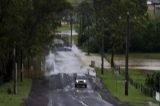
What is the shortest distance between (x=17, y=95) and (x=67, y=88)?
13259 millimetres

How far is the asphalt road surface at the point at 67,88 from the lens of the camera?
48156mm

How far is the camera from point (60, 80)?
75562 mm

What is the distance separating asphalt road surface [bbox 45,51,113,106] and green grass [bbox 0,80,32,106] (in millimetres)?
2551

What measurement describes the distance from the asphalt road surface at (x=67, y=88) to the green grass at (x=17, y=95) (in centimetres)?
255

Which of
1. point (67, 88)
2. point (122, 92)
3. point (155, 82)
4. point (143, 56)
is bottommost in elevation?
point (143, 56)

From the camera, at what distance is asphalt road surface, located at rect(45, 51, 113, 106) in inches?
1896

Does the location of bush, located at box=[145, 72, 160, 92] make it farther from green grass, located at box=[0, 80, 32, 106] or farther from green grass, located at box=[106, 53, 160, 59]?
green grass, located at box=[106, 53, 160, 59]

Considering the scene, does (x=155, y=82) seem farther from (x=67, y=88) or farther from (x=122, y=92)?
(x=67, y=88)

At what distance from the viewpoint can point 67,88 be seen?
213ft

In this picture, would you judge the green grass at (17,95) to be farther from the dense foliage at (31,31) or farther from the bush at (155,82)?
the bush at (155,82)

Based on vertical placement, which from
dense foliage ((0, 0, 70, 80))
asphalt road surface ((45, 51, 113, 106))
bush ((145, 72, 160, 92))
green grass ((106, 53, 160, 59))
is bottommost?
green grass ((106, 53, 160, 59))

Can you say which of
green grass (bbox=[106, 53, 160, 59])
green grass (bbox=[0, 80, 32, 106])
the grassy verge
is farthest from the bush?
green grass (bbox=[106, 53, 160, 59])

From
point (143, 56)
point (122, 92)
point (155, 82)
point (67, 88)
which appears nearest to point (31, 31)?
point (67, 88)

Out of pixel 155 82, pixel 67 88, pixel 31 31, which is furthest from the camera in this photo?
pixel 31 31
